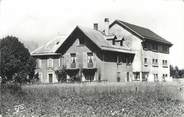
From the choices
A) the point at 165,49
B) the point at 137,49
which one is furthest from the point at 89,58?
the point at 165,49

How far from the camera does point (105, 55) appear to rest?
135 feet

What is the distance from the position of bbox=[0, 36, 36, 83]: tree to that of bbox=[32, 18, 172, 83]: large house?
390cm

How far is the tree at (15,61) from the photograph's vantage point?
38.9 metres

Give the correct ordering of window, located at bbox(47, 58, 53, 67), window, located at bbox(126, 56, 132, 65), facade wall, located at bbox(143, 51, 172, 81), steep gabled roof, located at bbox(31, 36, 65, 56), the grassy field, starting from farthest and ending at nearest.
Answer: facade wall, located at bbox(143, 51, 172, 81) → steep gabled roof, located at bbox(31, 36, 65, 56) → window, located at bbox(47, 58, 53, 67) → window, located at bbox(126, 56, 132, 65) → the grassy field

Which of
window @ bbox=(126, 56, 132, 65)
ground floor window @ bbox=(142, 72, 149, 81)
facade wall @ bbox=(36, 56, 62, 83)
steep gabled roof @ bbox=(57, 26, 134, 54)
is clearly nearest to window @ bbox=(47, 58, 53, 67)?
facade wall @ bbox=(36, 56, 62, 83)

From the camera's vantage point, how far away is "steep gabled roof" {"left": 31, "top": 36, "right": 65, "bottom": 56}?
154ft

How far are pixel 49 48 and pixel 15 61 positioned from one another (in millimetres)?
8986

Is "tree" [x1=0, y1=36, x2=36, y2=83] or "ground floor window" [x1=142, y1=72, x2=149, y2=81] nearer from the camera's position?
"tree" [x1=0, y1=36, x2=36, y2=83]

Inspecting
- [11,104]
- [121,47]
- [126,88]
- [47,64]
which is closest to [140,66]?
[121,47]

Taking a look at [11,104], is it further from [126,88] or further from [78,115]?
[126,88]

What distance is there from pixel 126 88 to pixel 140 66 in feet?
82.0

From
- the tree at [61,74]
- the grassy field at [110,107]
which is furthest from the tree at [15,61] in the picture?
the grassy field at [110,107]

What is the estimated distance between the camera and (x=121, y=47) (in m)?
44.0

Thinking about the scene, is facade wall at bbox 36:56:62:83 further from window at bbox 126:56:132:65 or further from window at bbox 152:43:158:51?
window at bbox 152:43:158:51
